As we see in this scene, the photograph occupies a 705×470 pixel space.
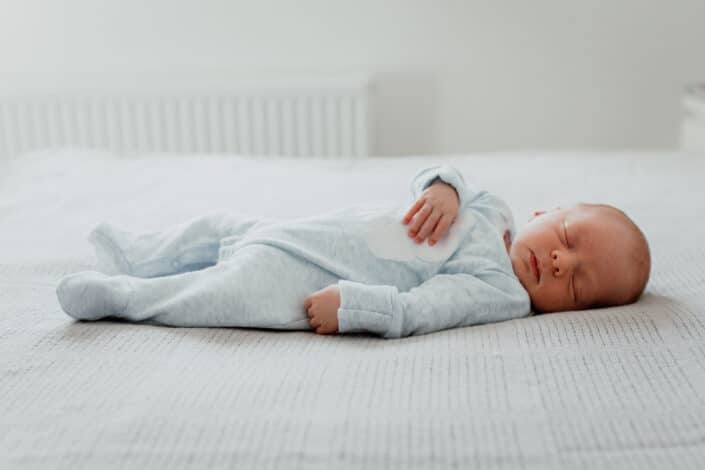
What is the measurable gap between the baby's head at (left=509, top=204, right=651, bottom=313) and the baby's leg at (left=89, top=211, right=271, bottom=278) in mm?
374

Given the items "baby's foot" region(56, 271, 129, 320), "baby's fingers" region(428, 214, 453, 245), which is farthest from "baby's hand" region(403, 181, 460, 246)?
"baby's foot" region(56, 271, 129, 320)

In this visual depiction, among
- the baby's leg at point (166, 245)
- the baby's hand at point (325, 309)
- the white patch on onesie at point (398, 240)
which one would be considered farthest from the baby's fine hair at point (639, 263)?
the baby's leg at point (166, 245)

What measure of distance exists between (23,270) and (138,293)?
27 cm

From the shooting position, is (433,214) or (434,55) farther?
(434,55)

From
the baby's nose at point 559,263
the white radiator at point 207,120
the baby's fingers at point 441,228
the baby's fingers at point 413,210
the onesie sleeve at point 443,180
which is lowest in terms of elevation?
the white radiator at point 207,120

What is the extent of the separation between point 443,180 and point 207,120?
1561 millimetres

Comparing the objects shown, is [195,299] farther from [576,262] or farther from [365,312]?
[576,262]

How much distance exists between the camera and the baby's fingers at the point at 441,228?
110cm

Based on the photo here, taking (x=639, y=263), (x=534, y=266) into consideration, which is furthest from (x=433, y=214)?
(x=639, y=263)

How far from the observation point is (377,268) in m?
1.08

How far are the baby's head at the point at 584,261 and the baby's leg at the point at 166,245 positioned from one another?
0.37 metres

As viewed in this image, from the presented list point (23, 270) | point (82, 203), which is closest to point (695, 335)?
point (23, 270)

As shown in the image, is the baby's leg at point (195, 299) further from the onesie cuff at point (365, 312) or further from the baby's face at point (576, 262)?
the baby's face at point (576, 262)

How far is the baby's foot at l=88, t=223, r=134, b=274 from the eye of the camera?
1125 millimetres
